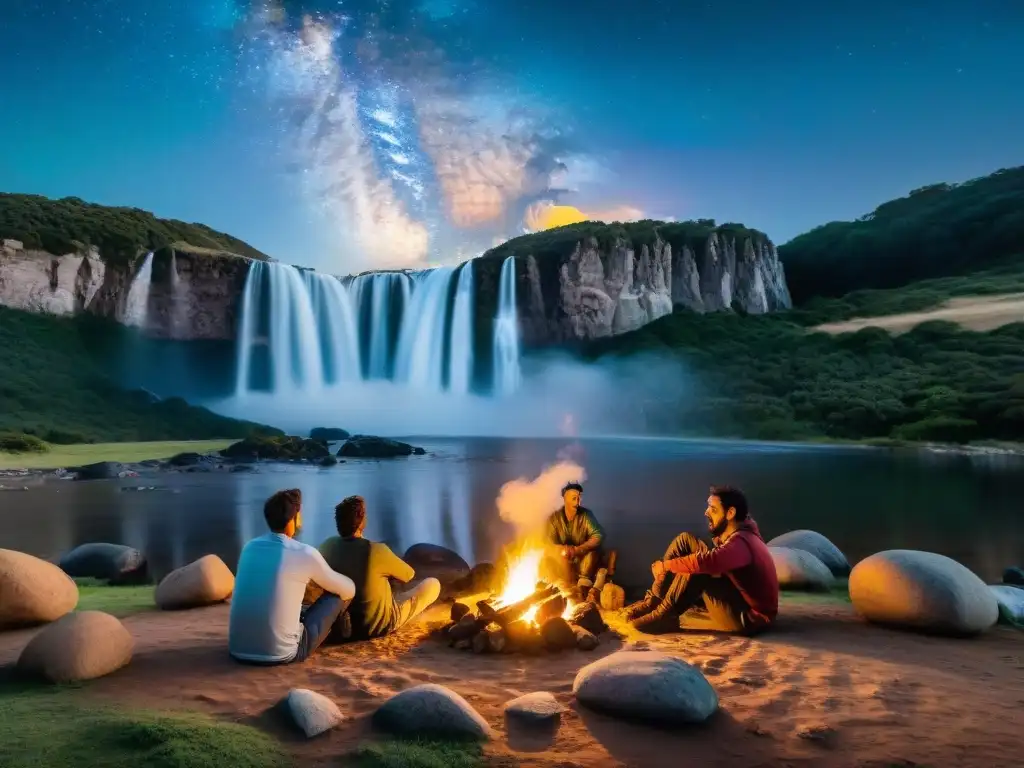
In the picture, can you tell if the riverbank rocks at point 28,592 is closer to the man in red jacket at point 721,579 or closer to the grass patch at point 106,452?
the man in red jacket at point 721,579

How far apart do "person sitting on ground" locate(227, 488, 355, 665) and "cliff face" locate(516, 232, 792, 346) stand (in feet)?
226

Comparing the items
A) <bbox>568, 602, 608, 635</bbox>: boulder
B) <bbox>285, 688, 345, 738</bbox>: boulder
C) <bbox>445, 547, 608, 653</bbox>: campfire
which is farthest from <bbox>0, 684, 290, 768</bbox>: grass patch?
<bbox>568, 602, 608, 635</bbox>: boulder

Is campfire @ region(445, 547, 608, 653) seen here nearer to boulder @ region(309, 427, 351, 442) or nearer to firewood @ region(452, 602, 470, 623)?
firewood @ region(452, 602, 470, 623)

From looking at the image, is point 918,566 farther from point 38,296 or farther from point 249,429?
point 38,296

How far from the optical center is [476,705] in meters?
5.41

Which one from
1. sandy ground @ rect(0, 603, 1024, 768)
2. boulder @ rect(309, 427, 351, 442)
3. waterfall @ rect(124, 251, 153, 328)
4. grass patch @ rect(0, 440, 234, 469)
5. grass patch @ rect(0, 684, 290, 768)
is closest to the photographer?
grass patch @ rect(0, 684, 290, 768)

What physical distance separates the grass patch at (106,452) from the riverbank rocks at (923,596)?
37.4 m

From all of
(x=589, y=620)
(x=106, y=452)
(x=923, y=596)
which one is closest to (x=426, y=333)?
(x=106, y=452)

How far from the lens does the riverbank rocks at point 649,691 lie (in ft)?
16.2

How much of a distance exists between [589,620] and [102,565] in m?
9.19

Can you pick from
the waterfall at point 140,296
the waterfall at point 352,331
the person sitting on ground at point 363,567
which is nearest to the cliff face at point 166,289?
the waterfall at point 140,296

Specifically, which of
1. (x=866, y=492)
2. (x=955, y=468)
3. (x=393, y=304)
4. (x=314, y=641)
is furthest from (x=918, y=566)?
(x=393, y=304)

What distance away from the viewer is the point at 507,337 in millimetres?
72062

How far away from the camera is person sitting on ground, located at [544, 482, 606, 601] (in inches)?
365
